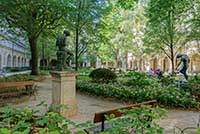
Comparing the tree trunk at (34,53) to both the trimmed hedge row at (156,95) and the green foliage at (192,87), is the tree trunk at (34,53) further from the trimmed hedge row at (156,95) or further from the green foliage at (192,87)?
the green foliage at (192,87)

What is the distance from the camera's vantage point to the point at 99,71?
15938 millimetres

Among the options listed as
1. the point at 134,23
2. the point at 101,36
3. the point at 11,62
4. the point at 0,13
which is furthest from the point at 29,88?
the point at 11,62

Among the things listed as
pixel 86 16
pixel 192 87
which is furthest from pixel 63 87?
pixel 86 16

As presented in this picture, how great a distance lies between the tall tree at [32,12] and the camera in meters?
14.7

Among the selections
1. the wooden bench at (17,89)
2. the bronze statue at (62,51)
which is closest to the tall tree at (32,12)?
the wooden bench at (17,89)

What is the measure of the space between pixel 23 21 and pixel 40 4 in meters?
3.29

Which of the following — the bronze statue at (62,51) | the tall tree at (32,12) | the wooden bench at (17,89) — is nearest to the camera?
the bronze statue at (62,51)

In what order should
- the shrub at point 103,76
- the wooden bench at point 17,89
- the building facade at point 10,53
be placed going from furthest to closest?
the building facade at point 10,53 → the shrub at point 103,76 → the wooden bench at point 17,89

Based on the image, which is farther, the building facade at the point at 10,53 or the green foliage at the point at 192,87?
the building facade at the point at 10,53

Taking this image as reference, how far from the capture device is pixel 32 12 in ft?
57.3

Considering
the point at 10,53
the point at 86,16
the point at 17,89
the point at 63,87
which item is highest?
the point at 86,16

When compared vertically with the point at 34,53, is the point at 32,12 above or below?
above

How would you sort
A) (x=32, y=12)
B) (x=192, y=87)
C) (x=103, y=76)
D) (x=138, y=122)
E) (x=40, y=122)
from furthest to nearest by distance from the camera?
1. (x=32, y=12)
2. (x=103, y=76)
3. (x=192, y=87)
4. (x=138, y=122)
5. (x=40, y=122)

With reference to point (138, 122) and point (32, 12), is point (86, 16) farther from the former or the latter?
point (138, 122)
